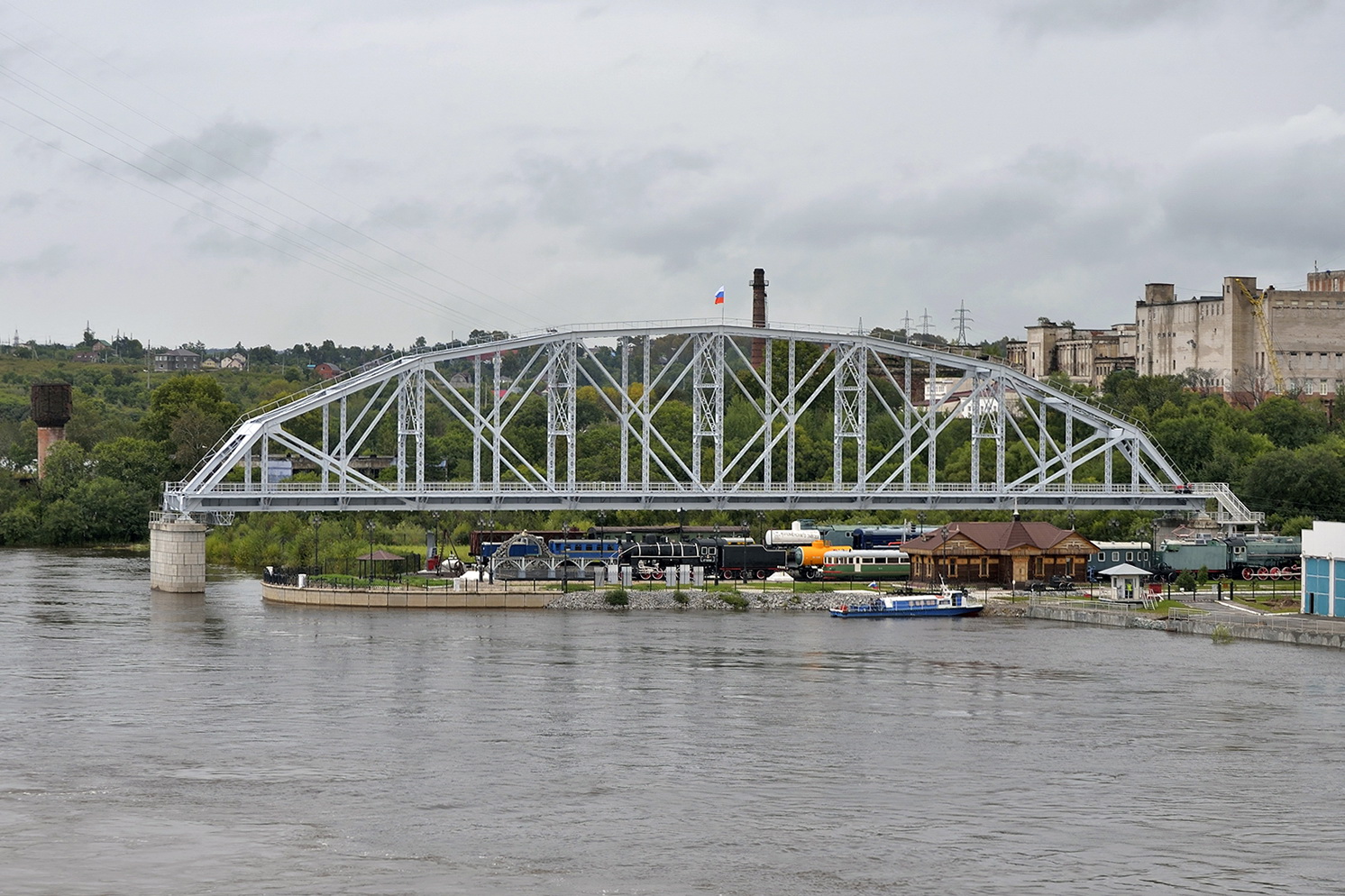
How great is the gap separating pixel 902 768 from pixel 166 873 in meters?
18.0

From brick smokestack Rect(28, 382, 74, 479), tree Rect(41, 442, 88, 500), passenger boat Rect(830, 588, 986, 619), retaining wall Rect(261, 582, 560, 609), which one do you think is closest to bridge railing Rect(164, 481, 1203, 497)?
retaining wall Rect(261, 582, 560, 609)

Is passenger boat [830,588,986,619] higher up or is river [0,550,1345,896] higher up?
passenger boat [830,588,986,619]

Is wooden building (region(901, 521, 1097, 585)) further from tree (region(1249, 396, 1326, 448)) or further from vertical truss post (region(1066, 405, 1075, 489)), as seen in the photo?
tree (region(1249, 396, 1326, 448))

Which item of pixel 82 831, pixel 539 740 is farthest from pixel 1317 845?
pixel 82 831

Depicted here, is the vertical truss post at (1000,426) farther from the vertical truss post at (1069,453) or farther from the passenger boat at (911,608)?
the passenger boat at (911,608)

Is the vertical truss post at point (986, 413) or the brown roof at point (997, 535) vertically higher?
the vertical truss post at point (986, 413)

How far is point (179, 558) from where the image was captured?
8925 cm

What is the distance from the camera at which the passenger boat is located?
82.8 m

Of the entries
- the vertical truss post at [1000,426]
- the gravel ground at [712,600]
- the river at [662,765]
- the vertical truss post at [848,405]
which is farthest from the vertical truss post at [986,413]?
the river at [662,765]

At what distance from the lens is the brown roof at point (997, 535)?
92.9 meters

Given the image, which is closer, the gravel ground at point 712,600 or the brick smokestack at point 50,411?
the gravel ground at point 712,600

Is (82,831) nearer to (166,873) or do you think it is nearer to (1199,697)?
(166,873)

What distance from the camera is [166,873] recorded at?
3325 cm

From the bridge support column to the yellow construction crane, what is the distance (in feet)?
336
